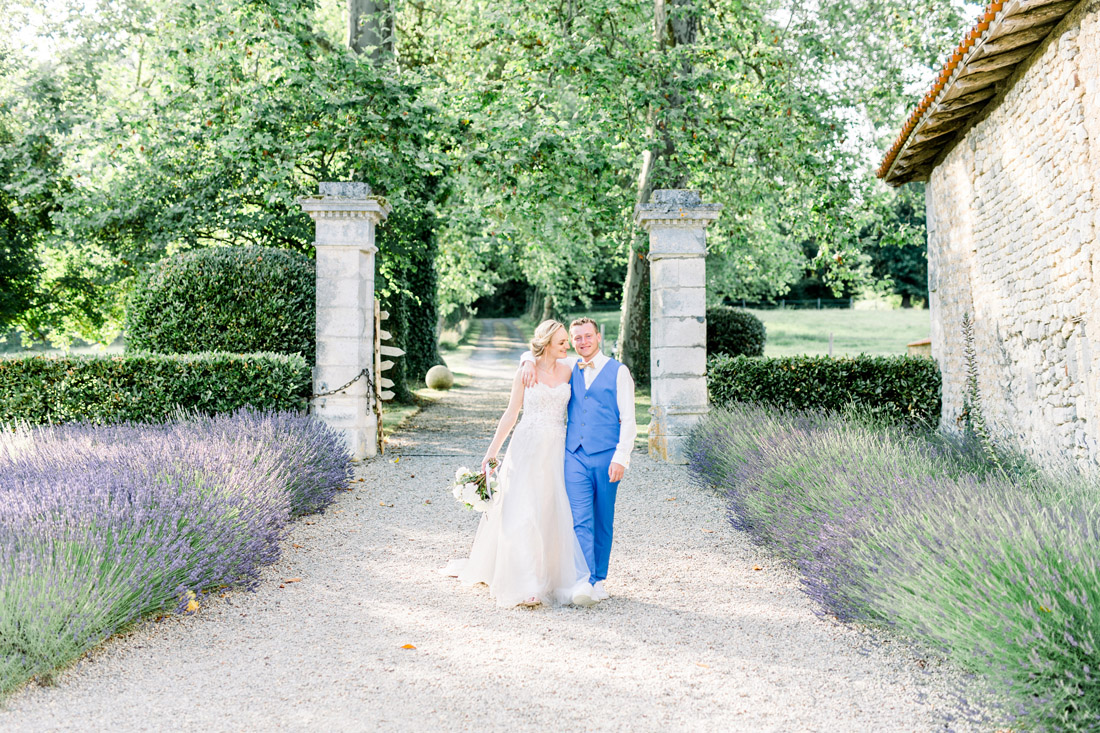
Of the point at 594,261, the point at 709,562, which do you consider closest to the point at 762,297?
the point at 594,261

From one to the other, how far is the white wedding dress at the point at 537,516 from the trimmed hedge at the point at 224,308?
20.1 feet

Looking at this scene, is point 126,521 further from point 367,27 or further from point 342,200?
point 367,27

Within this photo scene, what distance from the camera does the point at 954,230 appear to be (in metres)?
9.80

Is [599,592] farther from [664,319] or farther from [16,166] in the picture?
[16,166]

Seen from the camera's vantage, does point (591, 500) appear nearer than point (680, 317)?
Yes

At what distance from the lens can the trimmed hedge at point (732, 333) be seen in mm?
16391

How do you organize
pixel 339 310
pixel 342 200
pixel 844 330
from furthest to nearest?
pixel 844 330
pixel 339 310
pixel 342 200

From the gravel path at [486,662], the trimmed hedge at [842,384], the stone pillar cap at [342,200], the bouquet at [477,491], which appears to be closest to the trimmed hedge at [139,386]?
the stone pillar cap at [342,200]

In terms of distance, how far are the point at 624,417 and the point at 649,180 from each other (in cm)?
1001

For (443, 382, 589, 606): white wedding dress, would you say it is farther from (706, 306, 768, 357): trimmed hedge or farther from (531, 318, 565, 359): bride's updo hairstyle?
(706, 306, 768, 357): trimmed hedge

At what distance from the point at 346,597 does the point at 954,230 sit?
8.37 m

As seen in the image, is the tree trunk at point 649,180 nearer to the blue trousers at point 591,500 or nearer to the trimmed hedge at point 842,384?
the trimmed hedge at point 842,384

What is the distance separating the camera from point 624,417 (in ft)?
16.3

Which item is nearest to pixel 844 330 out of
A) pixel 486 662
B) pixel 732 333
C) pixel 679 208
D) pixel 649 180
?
pixel 732 333
